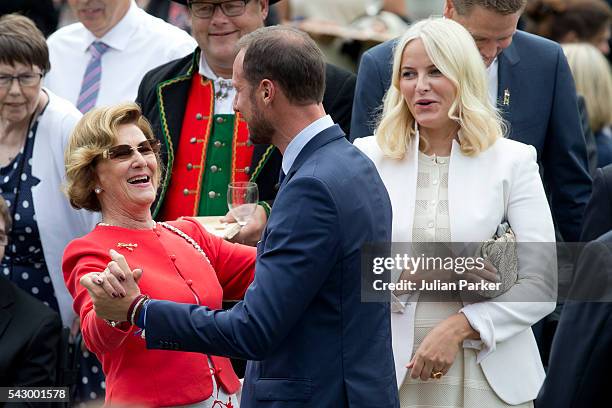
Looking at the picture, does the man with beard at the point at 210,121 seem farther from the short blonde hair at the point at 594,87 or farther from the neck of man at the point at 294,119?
the short blonde hair at the point at 594,87

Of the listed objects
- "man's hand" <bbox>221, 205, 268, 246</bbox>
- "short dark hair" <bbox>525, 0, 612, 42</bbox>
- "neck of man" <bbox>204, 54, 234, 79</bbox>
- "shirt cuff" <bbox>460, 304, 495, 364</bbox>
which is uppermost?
"short dark hair" <bbox>525, 0, 612, 42</bbox>

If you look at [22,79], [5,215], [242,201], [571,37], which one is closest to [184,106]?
[22,79]

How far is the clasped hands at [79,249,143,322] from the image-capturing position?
4.00 meters

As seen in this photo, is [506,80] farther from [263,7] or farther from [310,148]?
[310,148]

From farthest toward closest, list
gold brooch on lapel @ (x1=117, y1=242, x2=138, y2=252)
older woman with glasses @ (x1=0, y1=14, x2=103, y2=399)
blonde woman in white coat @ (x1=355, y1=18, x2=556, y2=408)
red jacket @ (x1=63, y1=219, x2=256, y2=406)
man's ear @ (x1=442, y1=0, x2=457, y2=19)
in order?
older woman with glasses @ (x1=0, y1=14, x2=103, y2=399) < man's ear @ (x1=442, y1=0, x2=457, y2=19) < blonde woman in white coat @ (x1=355, y1=18, x2=556, y2=408) < gold brooch on lapel @ (x1=117, y1=242, x2=138, y2=252) < red jacket @ (x1=63, y1=219, x2=256, y2=406)

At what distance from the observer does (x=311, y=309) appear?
4008mm

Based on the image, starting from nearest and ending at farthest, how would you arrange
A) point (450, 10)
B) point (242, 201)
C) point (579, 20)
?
point (242, 201), point (450, 10), point (579, 20)

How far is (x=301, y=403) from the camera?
400 centimetres

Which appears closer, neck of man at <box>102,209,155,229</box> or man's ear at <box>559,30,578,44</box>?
neck of man at <box>102,209,155,229</box>

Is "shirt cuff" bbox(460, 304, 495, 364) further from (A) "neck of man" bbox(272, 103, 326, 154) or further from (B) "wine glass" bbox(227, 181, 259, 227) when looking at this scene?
(A) "neck of man" bbox(272, 103, 326, 154)

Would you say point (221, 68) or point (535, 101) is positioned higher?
point (221, 68)

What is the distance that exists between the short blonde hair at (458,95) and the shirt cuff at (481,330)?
598mm

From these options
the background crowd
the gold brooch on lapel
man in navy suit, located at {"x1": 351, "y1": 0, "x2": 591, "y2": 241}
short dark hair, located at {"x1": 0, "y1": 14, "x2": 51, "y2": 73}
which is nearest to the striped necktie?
the background crowd

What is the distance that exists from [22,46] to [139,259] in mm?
2090
